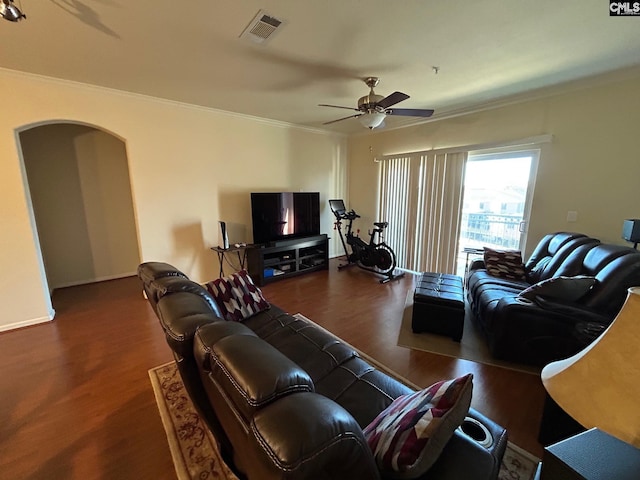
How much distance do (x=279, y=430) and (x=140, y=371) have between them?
2.23 meters

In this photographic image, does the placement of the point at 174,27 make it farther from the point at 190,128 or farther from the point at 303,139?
the point at 303,139

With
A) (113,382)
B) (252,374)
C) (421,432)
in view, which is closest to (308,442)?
(252,374)

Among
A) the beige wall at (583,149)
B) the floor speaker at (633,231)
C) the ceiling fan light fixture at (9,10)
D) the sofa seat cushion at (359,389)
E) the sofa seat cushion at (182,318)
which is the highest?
the ceiling fan light fixture at (9,10)

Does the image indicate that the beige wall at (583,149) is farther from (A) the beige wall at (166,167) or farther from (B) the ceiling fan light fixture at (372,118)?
(A) the beige wall at (166,167)

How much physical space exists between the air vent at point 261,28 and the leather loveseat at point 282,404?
1812 mm

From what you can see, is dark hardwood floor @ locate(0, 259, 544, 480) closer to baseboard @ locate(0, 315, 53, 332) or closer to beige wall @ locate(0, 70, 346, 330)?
baseboard @ locate(0, 315, 53, 332)

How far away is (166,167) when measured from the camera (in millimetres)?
3543

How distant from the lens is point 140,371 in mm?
2156

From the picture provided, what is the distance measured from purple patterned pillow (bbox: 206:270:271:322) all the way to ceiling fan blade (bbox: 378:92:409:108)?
2.07 metres

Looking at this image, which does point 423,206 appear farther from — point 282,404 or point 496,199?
point 282,404

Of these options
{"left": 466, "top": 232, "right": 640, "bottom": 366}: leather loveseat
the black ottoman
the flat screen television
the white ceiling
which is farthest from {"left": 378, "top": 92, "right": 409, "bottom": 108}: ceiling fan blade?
the flat screen television

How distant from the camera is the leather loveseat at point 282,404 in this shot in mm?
533

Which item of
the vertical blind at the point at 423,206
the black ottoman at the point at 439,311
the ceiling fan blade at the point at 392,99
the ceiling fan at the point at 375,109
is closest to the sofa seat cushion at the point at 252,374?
the black ottoman at the point at 439,311

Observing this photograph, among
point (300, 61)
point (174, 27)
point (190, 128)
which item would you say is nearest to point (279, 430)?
point (174, 27)
